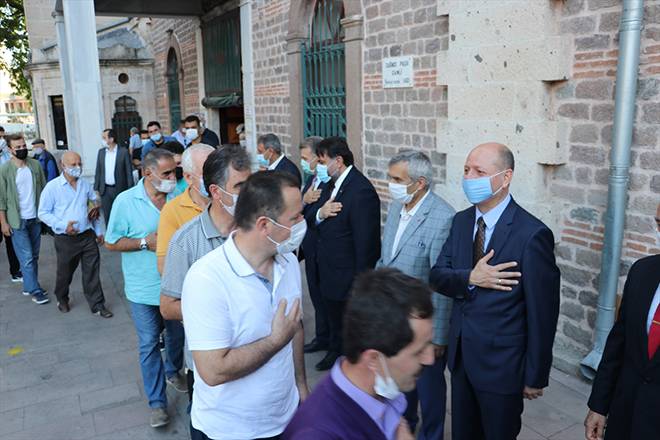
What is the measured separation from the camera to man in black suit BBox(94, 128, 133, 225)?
29.0ft

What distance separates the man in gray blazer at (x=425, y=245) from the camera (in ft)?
11.4

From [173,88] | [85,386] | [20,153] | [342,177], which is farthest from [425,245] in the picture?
[173,88]

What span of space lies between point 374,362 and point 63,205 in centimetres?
563

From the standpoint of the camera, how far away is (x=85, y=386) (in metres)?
4.82

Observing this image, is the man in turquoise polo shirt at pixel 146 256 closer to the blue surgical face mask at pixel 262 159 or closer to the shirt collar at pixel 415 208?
the shirt collar at pixel 415 208

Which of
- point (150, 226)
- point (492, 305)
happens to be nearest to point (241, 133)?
point (150, 226)

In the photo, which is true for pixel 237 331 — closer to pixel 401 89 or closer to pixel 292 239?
pixel 292 239

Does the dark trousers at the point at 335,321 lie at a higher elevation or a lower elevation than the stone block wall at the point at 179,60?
lower

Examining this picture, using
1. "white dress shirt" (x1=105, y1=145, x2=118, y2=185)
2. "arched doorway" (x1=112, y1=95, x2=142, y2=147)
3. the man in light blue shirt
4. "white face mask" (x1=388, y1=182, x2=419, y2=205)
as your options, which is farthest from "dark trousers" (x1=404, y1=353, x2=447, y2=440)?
"arched doorway" (x1=112, y1=95, x2=142, y2=147)

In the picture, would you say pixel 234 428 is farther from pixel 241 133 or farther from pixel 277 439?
pixel 241 133

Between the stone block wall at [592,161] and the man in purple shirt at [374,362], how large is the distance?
125 inches

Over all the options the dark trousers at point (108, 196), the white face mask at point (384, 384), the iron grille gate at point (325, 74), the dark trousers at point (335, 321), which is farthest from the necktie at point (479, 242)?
the dark trousers at point (108, 196)

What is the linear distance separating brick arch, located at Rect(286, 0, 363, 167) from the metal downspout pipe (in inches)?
153

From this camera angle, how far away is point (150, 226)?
4.16 meters
